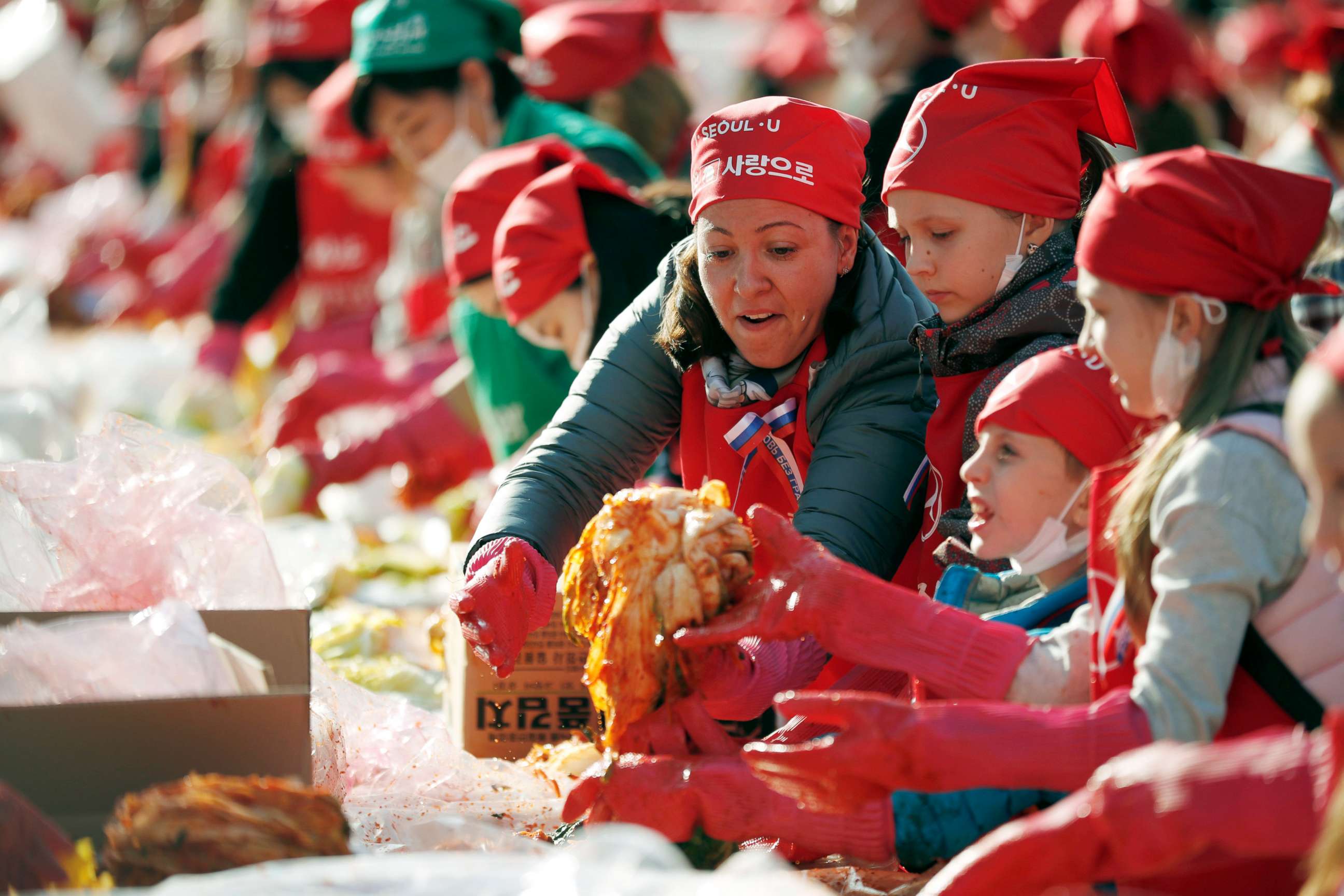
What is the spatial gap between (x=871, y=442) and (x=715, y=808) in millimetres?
816

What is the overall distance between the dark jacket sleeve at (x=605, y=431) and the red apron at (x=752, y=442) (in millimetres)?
64

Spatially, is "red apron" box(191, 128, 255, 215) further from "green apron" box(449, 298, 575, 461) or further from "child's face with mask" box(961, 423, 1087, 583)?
"child's face with mask" box(961, 423, 1087, 583)

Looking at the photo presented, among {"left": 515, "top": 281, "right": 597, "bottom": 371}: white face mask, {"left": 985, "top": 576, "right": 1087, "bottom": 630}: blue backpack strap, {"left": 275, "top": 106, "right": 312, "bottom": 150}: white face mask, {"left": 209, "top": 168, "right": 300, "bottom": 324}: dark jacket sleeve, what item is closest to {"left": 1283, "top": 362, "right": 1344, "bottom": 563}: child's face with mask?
{"left": 985, "top": 576, "right": 1087, "bottom": 630}: blue backpack strap

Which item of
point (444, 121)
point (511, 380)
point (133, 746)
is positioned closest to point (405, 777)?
point (133, 746)

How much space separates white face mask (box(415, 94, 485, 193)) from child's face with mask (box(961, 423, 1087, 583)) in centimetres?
327

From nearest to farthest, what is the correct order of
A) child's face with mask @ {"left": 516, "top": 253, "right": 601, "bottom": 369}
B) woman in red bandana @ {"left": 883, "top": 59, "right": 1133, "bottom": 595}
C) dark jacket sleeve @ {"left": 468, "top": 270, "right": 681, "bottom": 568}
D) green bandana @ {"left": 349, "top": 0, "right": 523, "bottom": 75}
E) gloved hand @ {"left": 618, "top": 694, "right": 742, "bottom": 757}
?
gloved hand @ {"left": 618, "top": 694, "right": 742, "bottom": 757} < woman in red bandana @ {"left": 883, "top": 59, "right": 1133, "bottom": 595} < dark jacket sleeve @ {"left": 468, "top": 270, "right": 681, "bottom": 568} < child's face with mask @ {"left": 516, "top": 253, "right": 601, "bottom": 369} < green bandana @ {"left": 349, "top": 0, "right": 523, "bottom": 75}

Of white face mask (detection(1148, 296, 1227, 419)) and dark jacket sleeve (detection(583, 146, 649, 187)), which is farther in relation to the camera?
dark jacket sleeve (detection(583, 146, 649, 187))

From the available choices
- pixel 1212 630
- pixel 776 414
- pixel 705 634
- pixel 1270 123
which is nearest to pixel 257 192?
pixel 1270 123

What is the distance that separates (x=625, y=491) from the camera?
92.4 inches

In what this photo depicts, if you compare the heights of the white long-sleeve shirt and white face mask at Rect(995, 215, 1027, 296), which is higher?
white face mask at Rect(995, 215, 1027, 296)

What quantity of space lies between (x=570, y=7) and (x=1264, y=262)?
451cm

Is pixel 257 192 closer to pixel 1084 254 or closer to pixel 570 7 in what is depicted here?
pixel 570 7

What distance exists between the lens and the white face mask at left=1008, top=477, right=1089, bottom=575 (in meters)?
2.26

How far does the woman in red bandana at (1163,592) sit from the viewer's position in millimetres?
1832
